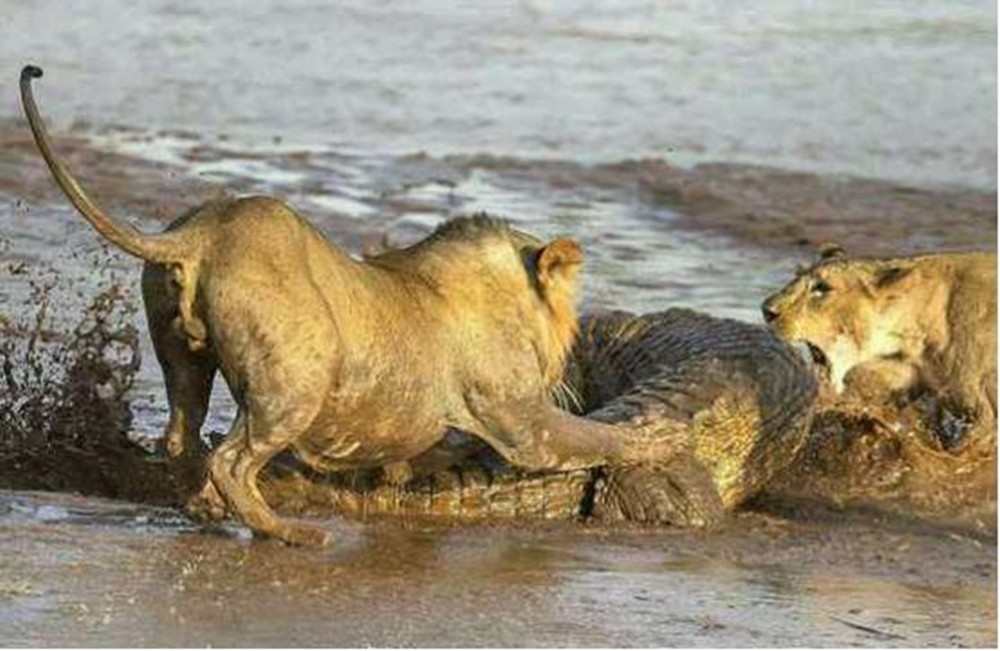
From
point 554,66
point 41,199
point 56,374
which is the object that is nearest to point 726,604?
point 56,374

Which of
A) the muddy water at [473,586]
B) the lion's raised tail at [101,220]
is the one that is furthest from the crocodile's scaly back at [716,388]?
the lion's raised tail at [101,220]

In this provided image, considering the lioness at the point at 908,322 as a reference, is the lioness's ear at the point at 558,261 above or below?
above

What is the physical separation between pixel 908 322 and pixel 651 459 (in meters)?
1.38

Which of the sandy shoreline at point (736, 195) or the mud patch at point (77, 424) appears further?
the sandy shoreline at point (736, 195)

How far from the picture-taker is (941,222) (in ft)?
56.2

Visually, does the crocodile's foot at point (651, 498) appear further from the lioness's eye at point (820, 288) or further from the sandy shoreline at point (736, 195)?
the sandy shoreline at point (736, 195)

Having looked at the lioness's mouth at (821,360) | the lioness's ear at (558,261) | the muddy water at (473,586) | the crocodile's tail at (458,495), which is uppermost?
the lioness's ear at (558,261)

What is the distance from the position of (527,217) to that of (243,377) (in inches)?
320

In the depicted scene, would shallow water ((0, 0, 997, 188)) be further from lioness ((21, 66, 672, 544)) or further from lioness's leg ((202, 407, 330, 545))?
lioness's leg ((202, 407, 330, 545))

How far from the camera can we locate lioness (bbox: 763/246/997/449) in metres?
11.0

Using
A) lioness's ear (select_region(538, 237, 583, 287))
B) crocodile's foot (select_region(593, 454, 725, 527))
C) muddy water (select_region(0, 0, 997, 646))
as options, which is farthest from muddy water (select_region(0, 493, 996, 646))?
lioness's ear (select_region(538, 237, 583, 287))

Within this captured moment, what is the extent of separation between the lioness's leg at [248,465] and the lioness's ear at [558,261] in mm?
1162

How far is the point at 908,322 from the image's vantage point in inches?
442

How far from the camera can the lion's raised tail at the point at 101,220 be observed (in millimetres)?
8680
